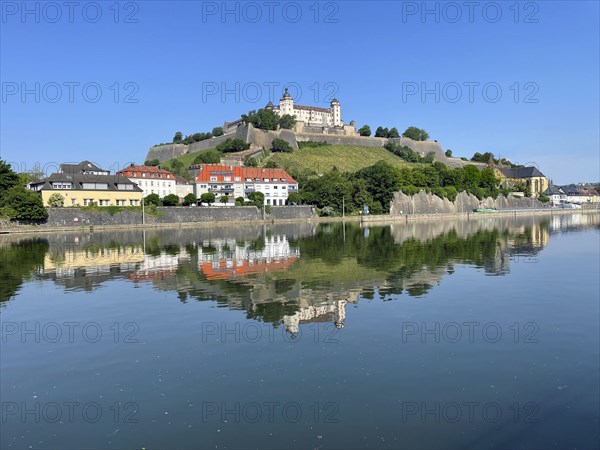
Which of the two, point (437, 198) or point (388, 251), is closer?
point (388, 251)

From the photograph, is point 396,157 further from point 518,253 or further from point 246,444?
point 246,444

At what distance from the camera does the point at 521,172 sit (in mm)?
143000

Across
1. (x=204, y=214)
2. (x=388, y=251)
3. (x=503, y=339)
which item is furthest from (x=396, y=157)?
(x=503, y=339)

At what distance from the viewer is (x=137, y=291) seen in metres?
17.9

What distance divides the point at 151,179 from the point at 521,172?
4356 inches

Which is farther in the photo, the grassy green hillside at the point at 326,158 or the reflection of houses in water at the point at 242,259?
the grassy green hillside at the point at 326,158

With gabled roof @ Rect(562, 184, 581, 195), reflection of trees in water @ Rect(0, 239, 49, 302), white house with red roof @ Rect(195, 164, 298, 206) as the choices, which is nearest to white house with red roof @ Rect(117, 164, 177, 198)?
white house with red roof @ Rect(195, 164, 298, 206)

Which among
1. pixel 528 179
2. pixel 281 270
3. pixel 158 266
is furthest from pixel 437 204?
pixel 158 266

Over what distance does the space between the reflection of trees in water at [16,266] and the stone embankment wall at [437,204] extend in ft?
208

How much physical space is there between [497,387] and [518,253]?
22123 mm

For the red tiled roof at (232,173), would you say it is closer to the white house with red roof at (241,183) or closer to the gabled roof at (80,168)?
the white house with red roof at (241,183)

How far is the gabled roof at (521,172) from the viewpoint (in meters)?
139

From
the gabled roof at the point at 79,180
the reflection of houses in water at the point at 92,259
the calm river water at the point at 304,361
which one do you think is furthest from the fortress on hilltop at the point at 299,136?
the calm river water at the point at 304,361

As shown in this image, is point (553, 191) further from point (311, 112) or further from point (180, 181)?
point (180, 181)
